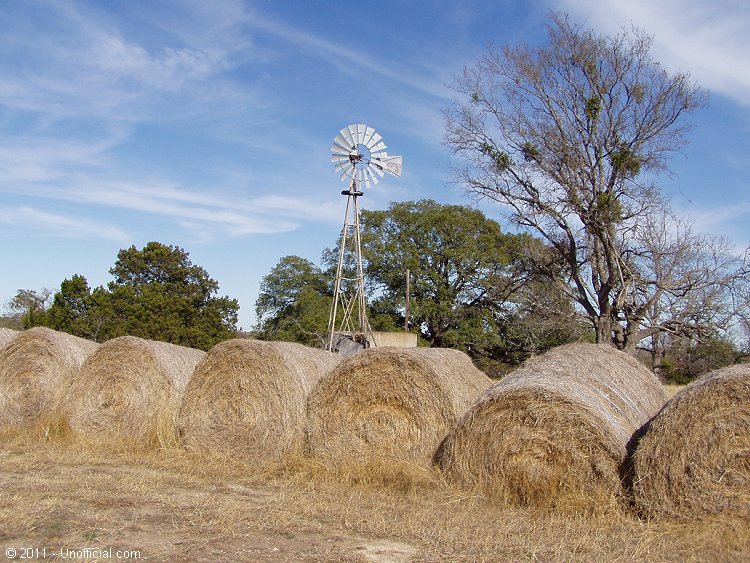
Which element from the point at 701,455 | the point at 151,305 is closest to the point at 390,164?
the point at 701,455

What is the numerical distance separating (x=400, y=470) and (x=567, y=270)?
17722 millimetres

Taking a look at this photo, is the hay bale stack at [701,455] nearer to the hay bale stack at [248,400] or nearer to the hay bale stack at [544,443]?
the hay bale stack at [544,443]

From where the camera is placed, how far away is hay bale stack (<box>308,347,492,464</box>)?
306 inches

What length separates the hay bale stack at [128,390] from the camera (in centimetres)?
958

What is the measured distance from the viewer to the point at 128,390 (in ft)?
31.8

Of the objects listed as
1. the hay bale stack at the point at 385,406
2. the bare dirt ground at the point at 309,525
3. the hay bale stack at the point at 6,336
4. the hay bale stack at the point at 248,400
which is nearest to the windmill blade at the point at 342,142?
the hay bale stack at the point at 6,336

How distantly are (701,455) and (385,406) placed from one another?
343 centimetres

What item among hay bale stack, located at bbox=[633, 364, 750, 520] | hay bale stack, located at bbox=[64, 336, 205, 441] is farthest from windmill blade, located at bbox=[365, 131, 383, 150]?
hay bale stack, located at bbox=[633, 364, 750, 520]

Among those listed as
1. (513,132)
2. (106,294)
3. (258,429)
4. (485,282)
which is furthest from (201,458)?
(485,282)

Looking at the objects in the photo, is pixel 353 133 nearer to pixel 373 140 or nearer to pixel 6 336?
pixel 373 140

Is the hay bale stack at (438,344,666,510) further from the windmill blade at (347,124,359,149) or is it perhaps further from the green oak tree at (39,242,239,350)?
the green oak tree at (39,242,239,350)

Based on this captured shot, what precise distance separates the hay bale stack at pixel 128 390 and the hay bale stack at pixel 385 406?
2.40 meters

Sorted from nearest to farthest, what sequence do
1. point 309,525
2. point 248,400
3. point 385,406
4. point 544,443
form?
point 309,525 → point 544,443 → point 385,406 → point 248,400

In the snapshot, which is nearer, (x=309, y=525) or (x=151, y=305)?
(x=309, y=525)
